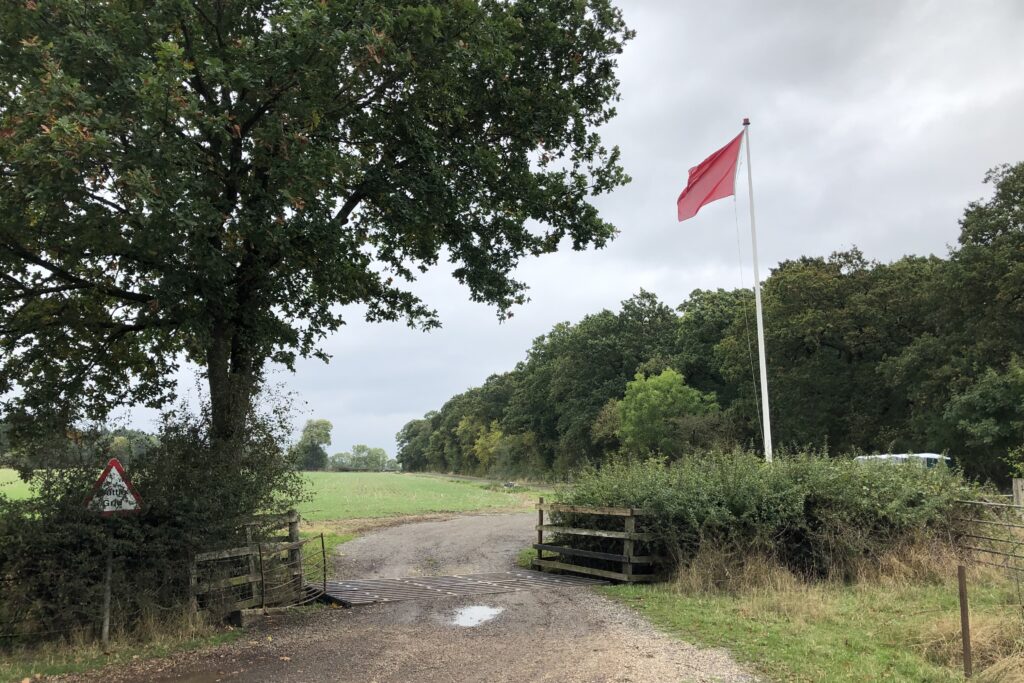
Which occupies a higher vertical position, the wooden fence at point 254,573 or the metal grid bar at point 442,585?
the wooden fence at point 254,573

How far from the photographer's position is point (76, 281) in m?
12.1

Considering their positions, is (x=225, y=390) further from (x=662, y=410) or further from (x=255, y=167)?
(x=662, y=410)

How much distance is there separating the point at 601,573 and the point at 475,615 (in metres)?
3.59

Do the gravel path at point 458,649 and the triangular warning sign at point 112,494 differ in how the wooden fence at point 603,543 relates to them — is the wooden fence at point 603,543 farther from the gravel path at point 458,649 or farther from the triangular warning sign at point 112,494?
the triangular warning sign at point 112,494

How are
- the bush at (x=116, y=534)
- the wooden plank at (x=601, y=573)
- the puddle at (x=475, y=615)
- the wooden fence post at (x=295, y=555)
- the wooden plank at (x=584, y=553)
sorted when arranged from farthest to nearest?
the wooden plank at (x=584, y=553), the wooden plank at (x=601, y=573), the wooden fence post at (x=295, y=555), the puddle at (x=475, y=615), the bush at (x=116, y=534)

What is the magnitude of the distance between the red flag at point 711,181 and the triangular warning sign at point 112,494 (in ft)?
48.7

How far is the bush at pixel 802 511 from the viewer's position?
12.0 meters

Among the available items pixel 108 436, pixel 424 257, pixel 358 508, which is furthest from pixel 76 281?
pixel 358 508

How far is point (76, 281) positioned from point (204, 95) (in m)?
3.95

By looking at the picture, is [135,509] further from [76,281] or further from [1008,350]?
[1008,350]

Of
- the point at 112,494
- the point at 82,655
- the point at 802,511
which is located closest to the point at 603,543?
the point at 802,511

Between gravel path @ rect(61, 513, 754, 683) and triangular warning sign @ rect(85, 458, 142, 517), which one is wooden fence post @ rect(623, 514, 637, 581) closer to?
gravel path @ rect(61, 513, 754, 683)

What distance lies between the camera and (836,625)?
28.9 ft

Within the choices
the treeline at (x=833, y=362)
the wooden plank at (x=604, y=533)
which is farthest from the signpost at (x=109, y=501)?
the treeline at (x=833, y=362)
